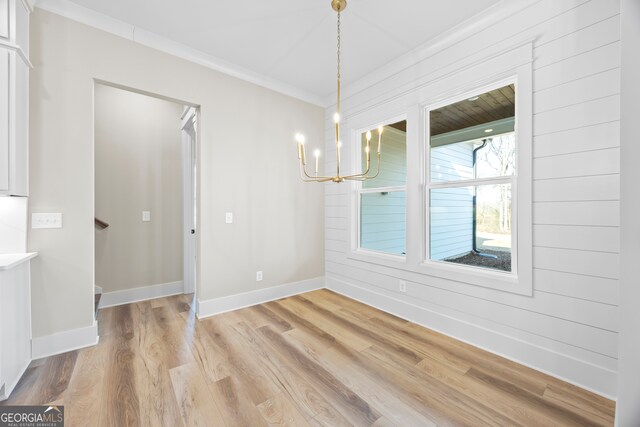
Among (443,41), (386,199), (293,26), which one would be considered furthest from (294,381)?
(443,41)

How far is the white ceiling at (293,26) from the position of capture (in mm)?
2219

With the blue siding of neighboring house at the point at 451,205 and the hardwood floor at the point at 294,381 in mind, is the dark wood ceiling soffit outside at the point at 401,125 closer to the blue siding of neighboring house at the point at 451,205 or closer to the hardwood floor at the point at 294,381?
the blue siding of neighboring house at the point at 451,205

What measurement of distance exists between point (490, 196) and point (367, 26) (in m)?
1.92

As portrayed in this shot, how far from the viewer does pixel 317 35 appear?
2594 millimetres

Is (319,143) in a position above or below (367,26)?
below

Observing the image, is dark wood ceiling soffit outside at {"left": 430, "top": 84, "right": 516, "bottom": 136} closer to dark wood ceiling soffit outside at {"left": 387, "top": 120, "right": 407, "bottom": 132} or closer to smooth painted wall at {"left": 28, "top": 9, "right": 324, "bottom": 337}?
dark wood ceiling soffit outside at {"left": 387, "top": 120, "right": 407, "bottom": 132}

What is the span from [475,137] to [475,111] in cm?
24

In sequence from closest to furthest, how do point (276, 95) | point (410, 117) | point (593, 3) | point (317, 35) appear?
point (593, 3) < point (317, 35) < point (410, 117) < point (276, 95)

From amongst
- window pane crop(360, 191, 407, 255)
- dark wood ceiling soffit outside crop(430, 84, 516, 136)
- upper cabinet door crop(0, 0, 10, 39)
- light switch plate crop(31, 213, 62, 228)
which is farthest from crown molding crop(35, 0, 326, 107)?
dark wood ceiling soffit outside crop(430, 84, 516, 136)

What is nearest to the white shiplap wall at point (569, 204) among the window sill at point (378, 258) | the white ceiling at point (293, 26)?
the white ceiling at point (293, 26)

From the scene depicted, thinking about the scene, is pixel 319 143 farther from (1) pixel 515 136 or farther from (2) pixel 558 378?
(2) pixel 558 378

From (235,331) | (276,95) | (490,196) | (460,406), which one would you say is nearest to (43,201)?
(235,331)

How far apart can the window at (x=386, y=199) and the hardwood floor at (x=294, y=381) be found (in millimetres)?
1037

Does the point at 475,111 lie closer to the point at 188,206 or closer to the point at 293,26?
the point at 293,26
